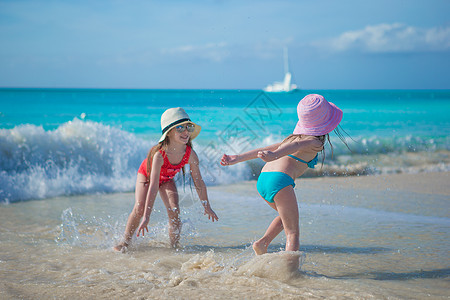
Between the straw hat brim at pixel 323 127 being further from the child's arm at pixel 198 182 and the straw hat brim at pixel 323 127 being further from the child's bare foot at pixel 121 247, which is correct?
the child's bare foot at pixel 121 247

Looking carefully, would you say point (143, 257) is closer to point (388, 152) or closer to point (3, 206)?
point (3, 206)

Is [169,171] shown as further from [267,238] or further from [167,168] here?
[267,238]

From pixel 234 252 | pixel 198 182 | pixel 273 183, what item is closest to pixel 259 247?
pixel 273 183

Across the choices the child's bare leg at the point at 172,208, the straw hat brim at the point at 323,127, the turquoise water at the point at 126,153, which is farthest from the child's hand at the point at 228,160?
the child's bare leg at the point at 172,208

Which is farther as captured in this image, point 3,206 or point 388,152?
point 388,152

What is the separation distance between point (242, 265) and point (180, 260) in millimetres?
658

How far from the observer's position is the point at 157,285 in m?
2.84

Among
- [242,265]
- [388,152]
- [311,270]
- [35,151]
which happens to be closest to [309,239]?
[311,270]

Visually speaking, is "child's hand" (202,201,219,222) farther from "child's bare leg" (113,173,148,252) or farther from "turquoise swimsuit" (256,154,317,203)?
"turquoise swimsuit" (256,154,317,203)

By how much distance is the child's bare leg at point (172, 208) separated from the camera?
3.93m

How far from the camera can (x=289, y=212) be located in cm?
291

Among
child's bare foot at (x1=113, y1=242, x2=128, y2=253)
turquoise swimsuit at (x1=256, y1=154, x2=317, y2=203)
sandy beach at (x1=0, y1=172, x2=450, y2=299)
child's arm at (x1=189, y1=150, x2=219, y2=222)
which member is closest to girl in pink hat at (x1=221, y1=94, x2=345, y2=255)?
turquoise swimsuit at (x1=256, y1=154, x2=317, y2=203)

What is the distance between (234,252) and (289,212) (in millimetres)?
1069

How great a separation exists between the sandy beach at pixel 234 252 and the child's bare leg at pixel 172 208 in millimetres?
153
